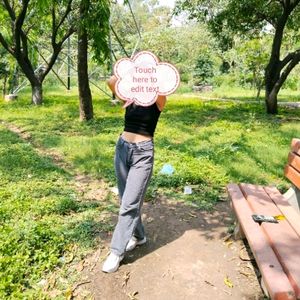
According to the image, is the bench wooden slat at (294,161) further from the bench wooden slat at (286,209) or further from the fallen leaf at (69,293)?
the fallen leaf at (69,293)

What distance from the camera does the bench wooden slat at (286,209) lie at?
334 cm

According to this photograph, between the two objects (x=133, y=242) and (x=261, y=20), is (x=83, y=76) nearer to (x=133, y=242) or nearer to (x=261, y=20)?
(x=261, y=20)

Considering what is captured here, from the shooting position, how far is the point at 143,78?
314cm

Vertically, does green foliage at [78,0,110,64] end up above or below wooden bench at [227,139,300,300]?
above

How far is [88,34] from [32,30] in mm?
8390

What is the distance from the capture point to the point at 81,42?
9.92 meters

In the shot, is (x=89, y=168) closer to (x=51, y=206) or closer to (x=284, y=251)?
(x=51, y=206)

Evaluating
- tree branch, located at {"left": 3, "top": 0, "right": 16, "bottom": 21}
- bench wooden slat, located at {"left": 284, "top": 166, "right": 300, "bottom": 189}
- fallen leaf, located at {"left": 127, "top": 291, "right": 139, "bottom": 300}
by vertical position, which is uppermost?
tree branch, located at {"left": 3, "top": 0, "right": 16, "bottom": 21}

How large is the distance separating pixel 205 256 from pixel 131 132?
1.45 meters

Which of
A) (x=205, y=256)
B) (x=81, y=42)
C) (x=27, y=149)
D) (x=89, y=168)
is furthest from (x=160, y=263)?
(x=81, y=42)

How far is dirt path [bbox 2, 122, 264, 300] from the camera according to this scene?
3.18 metres

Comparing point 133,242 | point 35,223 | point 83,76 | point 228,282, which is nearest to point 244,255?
point 228,282

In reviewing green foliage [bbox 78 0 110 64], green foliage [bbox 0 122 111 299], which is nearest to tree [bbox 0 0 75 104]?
green foliage [bbox 78 0 110 64]

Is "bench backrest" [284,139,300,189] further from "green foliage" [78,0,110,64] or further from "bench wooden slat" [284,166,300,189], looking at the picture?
"green foliage" [78,0,110,64]
